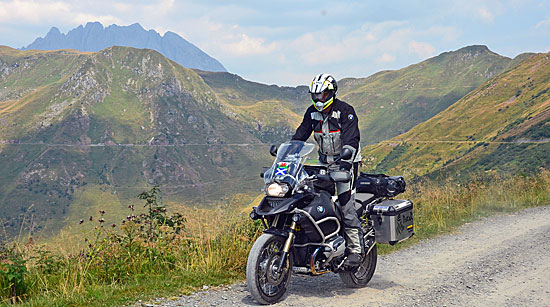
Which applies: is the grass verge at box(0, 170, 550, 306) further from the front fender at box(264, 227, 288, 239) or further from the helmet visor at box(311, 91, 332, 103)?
the helmet visor at box(311, 91, 332, 103)

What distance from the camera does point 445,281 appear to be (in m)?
7.40

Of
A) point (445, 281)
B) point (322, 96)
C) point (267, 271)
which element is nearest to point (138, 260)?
point (267, 271)

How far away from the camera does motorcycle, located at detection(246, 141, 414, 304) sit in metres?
5.92

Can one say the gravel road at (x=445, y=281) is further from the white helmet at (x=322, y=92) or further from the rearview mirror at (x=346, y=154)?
the white helmet at (x=322, y=92)

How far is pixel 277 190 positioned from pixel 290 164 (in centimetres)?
41

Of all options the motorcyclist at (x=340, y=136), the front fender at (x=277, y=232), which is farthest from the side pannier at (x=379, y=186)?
the front fender at (x=277, y=232)

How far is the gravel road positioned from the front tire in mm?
131

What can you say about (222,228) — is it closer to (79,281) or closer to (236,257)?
(236,257)

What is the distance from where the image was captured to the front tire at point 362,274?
707 centimetres

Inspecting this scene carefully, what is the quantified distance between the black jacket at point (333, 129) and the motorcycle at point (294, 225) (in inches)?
14.2

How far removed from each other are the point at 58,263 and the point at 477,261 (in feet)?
22.2

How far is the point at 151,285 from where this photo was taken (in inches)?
257

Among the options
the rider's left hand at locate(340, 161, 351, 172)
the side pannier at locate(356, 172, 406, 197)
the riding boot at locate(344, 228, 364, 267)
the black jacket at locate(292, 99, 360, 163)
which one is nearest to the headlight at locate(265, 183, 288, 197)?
the rider's left hand at locate(340, 161, 351, 172)

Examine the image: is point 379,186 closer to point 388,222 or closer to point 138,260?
point 388,222
